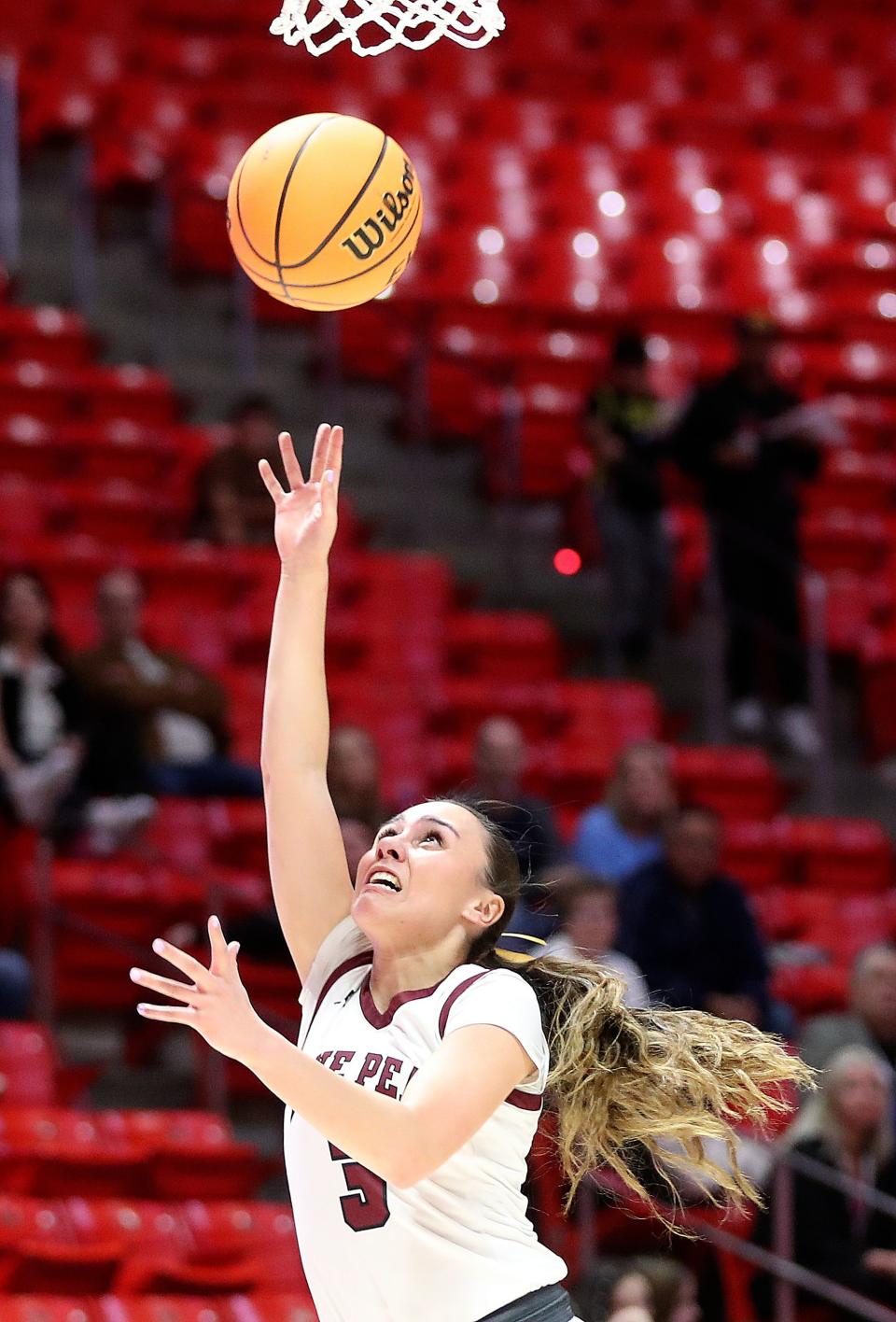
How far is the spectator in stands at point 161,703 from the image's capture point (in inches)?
285

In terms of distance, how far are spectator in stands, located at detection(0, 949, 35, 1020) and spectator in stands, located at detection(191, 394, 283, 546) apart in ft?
8.55

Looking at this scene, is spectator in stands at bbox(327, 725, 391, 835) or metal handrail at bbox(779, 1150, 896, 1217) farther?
spectator in stands at bbox(327, 725, 391, 835)

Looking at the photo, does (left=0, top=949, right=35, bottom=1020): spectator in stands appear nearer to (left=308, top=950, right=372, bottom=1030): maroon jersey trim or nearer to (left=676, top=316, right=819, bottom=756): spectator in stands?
(left=308, top=950, right=372, bottom=1030): maroon jersey trim

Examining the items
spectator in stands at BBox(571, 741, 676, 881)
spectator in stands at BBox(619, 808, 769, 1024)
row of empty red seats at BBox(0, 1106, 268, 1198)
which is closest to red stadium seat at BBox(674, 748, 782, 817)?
spectator in stands at BBox(571, 741, 676, 881)

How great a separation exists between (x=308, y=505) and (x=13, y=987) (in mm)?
2986

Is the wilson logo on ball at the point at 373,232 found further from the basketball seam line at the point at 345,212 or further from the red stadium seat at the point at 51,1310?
the red stadium seat at the point at 51,1310

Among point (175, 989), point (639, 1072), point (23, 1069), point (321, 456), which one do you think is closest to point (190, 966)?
point (175, 989)

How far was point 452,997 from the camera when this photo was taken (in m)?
3.18

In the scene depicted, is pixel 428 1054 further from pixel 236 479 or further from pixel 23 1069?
pixel 236 479

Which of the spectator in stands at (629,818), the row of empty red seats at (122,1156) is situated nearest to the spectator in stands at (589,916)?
the spectator in stands at (629,818)

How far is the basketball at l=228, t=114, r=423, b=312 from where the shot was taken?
414 centimetres

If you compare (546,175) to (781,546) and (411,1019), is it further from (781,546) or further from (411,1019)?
(411,1019)

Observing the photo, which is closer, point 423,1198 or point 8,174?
point 423,1198

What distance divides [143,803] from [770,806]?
2629 millimetres
